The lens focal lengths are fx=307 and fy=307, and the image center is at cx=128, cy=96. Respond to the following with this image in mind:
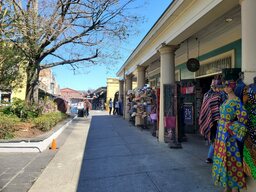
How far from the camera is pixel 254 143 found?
433 centimetres

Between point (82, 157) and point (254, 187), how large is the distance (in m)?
4.99

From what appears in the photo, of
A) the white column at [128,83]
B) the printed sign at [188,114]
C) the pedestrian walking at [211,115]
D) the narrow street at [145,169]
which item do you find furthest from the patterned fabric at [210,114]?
the white column at [128,83]

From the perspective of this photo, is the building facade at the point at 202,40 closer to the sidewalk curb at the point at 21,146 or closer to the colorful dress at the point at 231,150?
the colorful dress at the point at 231,150

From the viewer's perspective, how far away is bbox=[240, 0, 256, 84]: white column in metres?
4.64

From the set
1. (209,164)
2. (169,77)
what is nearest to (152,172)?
(209,164)

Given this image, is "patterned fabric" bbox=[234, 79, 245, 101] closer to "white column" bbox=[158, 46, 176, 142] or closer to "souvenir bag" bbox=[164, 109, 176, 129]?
"souvenir bag" bbox=[164, 109, 176, 129]

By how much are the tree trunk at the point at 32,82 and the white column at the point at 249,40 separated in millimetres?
11882

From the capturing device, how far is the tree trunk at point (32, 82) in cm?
1511

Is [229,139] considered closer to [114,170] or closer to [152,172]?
[152,172]

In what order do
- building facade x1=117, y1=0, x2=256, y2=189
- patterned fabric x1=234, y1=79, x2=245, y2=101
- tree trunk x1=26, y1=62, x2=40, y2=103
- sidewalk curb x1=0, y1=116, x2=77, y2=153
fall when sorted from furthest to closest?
tree trunk x1=26, y1=62, x2=40, y2=103, sidewalk curb x1=0, y1=116, x2=77, y2=153, building facade x1=117, y1=0, x2=256, y2=189, patterned fabric x1=234, y1=79, x2=245, y2=101

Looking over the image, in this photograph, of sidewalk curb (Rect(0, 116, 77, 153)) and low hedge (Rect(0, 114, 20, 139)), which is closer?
sidewalk curb (Rect(0, 116, 77, 153))

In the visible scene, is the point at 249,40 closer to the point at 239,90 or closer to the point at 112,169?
the point at 239,90

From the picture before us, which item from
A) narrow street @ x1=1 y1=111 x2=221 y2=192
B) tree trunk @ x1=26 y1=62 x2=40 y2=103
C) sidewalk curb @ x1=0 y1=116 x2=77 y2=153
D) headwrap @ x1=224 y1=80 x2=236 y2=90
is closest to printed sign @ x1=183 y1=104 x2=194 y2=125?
narrow street @ x1=1 y1=111 x2=221 y2=192

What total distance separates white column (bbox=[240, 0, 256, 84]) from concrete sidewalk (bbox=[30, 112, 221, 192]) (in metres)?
2.03
